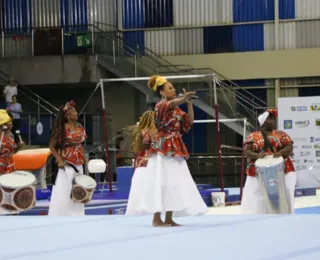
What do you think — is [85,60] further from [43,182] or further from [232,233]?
[232,233]

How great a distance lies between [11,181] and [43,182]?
233 inches

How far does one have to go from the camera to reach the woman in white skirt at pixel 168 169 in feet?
24.4

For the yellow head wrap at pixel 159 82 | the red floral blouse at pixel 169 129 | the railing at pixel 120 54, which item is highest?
the railing at pixel 120 54

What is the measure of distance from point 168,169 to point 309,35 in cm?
1699

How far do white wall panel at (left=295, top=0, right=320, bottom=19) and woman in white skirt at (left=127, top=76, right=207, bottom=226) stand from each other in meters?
16.9

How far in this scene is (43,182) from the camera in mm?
15625

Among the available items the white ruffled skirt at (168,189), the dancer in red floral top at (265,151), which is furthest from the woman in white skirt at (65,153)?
the white ruffled skirt at (168,189)

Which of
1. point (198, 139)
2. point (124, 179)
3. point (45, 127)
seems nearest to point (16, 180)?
point (124, 179)

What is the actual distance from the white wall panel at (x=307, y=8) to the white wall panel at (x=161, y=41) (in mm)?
3599

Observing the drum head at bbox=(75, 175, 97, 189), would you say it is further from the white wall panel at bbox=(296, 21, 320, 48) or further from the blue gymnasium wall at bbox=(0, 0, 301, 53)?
the white wall panel at bbox=(296, 21, 320, 48)

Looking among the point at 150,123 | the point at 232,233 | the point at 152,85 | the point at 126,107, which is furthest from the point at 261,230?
the point at 126,107

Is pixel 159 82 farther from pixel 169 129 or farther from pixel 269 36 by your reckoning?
pixel 269 36

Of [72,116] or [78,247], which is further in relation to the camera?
[72,116]

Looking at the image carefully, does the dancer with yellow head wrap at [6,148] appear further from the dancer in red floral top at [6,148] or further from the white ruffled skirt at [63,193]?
the white ruffled skirt at [63,193]
